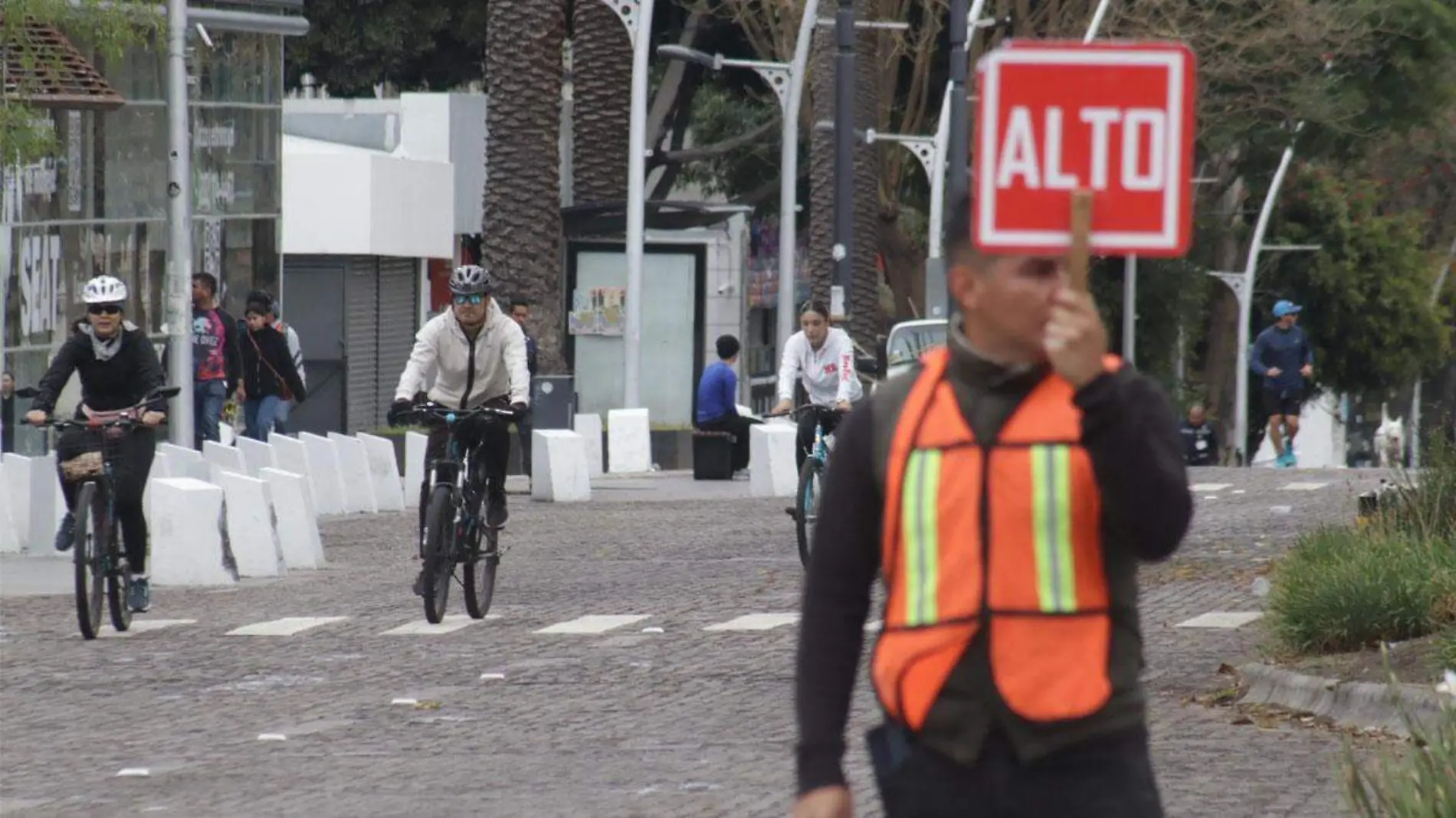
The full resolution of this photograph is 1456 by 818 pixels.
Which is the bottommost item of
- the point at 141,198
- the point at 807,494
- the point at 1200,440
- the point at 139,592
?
the point at 1200,440

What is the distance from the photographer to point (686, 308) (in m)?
37.1

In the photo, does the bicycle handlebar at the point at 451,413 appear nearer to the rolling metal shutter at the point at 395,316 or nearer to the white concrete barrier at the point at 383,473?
the white concrete barrier at the point at 383,473

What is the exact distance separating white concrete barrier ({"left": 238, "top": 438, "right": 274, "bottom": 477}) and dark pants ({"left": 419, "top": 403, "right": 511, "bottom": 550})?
290 inches

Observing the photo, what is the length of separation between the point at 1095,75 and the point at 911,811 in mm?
1054

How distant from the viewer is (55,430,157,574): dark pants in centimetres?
1373

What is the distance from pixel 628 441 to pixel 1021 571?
86.6ft

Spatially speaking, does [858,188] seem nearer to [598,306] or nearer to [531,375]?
[598,306]

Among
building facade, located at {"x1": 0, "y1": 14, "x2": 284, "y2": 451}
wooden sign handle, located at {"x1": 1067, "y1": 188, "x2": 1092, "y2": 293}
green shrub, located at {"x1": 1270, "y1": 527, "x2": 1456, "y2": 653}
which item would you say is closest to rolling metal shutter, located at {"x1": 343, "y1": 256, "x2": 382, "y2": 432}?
building facade, located at {"x1": 0, "y1": 14, "x2": 284, "y2": 451}

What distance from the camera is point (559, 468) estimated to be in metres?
25.0

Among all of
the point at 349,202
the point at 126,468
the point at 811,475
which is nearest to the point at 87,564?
the point at 126,468

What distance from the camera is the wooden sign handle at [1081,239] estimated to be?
12.4 feet

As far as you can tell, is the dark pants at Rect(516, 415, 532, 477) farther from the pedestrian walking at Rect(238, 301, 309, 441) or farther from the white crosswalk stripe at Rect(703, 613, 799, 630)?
the white crosswalk stripe at Rect(703, 613, 799, 630)

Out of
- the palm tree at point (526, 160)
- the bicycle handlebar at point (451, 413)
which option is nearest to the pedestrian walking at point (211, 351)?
the palm tree at point (526, 160)

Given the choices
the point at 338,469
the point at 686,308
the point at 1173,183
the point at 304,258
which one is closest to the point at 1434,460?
the point at 1173,183
